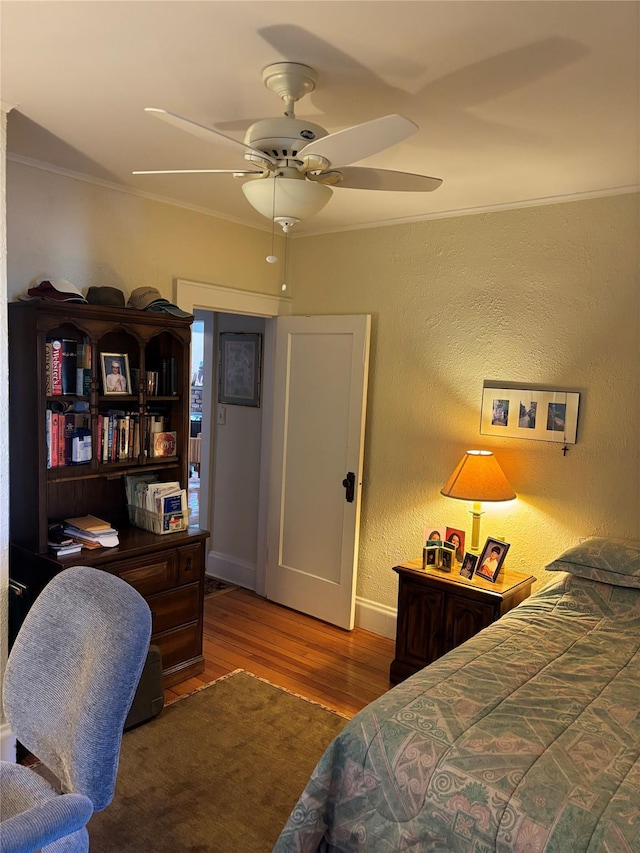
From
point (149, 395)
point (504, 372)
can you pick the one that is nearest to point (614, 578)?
point (504, 372)

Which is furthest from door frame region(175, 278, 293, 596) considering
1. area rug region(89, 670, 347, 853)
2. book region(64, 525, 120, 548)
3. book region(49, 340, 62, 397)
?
book region(64, 525, 120, 548)

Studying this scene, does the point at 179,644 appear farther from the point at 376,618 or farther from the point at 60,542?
the point at 376,618

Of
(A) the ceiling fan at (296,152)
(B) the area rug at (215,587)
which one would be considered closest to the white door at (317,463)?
(B) the area rug at (215,587)

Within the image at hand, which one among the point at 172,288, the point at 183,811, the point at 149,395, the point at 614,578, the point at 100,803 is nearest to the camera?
the point at 100,803

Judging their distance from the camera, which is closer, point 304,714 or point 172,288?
point 304,714

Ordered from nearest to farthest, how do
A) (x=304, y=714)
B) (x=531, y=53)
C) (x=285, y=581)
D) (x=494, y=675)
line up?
1. (x=531, y=53)
2. (x=494, y=675)
3. (x=304, y=714)
4. (x=285, y=581)

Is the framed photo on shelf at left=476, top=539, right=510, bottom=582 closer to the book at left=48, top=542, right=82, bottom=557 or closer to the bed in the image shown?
the bed

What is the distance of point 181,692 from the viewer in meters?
3.24

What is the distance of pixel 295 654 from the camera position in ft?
12.3

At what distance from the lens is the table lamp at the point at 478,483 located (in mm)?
3209

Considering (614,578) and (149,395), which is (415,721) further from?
(149,395)

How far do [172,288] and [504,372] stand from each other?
198 centimetres

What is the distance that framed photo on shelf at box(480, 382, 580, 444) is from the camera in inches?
127

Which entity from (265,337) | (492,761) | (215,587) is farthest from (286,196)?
(215,587)
